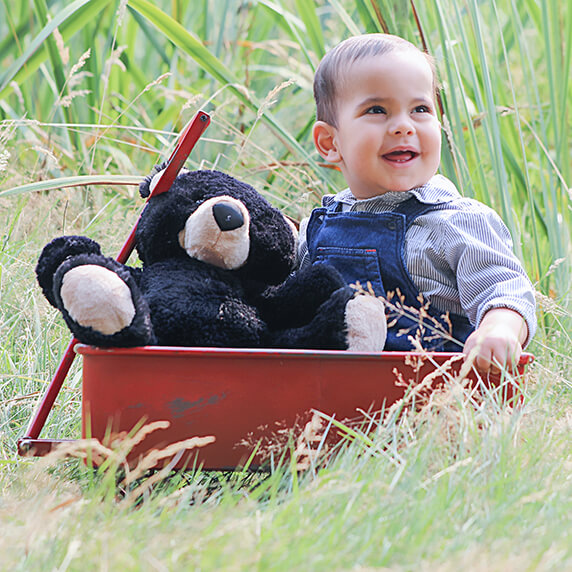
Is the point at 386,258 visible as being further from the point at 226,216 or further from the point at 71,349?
the point at 71,349

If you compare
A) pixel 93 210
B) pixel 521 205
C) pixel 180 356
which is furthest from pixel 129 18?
pixel 180 356

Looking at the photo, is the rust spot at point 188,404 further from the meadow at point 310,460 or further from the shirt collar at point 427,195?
the shirt collar at point 427,195

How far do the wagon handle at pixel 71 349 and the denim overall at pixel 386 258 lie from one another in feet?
1.26

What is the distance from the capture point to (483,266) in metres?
1.49

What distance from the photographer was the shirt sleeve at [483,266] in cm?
140

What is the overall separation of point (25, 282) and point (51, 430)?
551mm

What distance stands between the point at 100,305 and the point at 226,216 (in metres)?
0.28

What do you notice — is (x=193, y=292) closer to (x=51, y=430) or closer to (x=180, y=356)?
(x=180, y=356)

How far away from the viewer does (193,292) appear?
4.39 feet

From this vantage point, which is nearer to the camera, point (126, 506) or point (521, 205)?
point (126, 506)

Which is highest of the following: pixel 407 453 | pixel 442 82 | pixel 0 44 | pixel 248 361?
pixel 0 44

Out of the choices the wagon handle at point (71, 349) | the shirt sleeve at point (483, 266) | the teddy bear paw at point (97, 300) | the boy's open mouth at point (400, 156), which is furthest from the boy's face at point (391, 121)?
the teddy bear paw at point (97, 300)

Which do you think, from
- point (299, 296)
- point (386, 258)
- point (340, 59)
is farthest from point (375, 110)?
point (299, 296)

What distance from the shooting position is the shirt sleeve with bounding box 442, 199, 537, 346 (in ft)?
4.61
